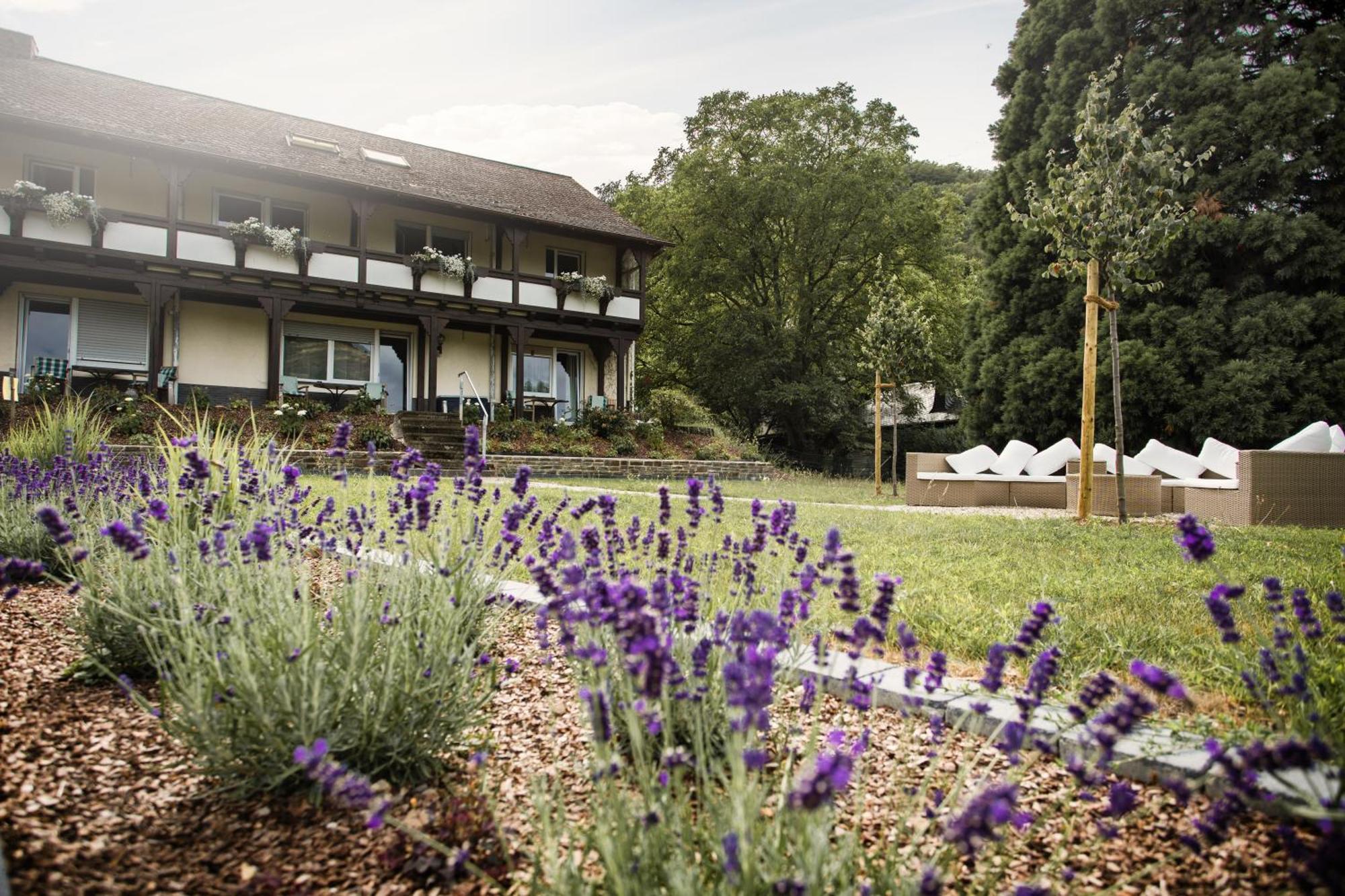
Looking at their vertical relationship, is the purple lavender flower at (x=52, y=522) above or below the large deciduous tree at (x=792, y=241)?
below

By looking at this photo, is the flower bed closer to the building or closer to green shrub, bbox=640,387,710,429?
the building

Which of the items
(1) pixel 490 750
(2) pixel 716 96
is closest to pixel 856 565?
(1) pixel 490 750

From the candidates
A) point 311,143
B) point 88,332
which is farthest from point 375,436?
point 311,143

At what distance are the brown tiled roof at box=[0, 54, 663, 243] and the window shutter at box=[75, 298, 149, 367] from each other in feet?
10.3

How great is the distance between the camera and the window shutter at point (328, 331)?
15.8 metres

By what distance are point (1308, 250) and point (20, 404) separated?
68.0 ft

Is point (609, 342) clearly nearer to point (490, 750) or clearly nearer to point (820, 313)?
point (820, 313)

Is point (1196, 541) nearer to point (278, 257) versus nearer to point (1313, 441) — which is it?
point (1313, 441)

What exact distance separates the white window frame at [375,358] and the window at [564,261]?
3.87m

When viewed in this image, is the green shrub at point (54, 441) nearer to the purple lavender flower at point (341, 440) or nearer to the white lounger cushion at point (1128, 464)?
the purple lavender flower at point (341, 440)

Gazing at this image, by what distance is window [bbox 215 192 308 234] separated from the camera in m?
15.2

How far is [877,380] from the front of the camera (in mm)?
13562

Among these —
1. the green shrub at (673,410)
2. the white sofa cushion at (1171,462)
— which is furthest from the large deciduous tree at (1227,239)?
the green shrub at (673,410)

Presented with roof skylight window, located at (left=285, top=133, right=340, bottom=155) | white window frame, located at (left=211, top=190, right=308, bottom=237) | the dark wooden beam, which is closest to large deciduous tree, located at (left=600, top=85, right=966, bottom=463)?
roof skylight window, located at (left=285, top=133, right=340, bottom=155)
